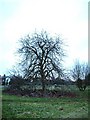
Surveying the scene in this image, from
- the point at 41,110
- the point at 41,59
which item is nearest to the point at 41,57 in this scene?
the point at 41,59

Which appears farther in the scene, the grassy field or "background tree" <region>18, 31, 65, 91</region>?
"background tree" <region>18, 31, 65, 91</region>

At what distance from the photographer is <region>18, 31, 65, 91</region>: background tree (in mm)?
28916

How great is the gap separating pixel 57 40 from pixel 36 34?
2417mm

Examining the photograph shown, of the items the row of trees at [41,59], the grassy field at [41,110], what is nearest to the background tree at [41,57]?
the row of trees at [41,59]

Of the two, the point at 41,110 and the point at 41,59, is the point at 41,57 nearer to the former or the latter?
the point at 41,59

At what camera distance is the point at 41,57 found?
29.5 meters

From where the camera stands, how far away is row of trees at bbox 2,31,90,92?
28906mm

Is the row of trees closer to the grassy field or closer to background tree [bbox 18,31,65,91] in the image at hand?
background tree [bbox 18,31,65,91]

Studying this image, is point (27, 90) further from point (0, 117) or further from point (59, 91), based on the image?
point (0, 117)

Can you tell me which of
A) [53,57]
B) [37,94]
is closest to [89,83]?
[53,57]

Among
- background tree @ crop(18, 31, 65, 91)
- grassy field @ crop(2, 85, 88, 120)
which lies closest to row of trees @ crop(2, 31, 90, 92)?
background tree @ crop(18, 31, 65, 91)

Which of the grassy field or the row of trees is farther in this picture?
the row of trees

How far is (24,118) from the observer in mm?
8906

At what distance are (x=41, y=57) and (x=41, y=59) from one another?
0.23 m
